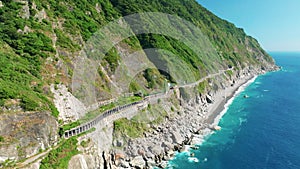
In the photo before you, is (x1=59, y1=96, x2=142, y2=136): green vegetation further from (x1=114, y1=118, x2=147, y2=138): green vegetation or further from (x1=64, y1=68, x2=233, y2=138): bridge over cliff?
(x1=114, y1=118, x2=147, y2=138): green vegetation

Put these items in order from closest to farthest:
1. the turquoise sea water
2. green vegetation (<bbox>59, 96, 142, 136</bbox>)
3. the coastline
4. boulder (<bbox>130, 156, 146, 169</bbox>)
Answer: green vegetation (<bbox>59, 96, 142, 136</bbox>)
boulder (<bbox>130, 156, 146, 169</bbox>)
the turquoise sea water
the coastline

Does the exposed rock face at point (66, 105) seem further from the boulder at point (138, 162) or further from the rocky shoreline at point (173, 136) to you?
the boulder at point (138, 162)

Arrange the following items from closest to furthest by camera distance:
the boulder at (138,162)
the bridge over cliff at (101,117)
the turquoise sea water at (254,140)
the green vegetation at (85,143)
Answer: the bridge over cliff at (101,117), the green vegetation at (85,143), the boulder at (138,162), the turquoise sea water at (254,140)

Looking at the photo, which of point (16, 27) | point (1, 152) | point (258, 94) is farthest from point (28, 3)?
point (258, 94)

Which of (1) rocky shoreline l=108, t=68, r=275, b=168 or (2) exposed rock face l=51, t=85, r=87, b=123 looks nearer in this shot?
(2) exposed rock face l=51, t=85, r=87, b=123

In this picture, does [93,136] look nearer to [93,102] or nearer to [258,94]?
[93,102]

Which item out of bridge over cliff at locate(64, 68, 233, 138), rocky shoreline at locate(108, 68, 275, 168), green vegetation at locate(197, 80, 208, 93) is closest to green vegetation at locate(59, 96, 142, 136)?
bridge over cliff at locate(64, 68, 233, 138)

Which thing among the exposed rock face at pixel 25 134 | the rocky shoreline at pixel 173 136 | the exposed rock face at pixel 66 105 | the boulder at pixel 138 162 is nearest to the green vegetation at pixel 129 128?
the rocky shoreline at pixel 173 136
